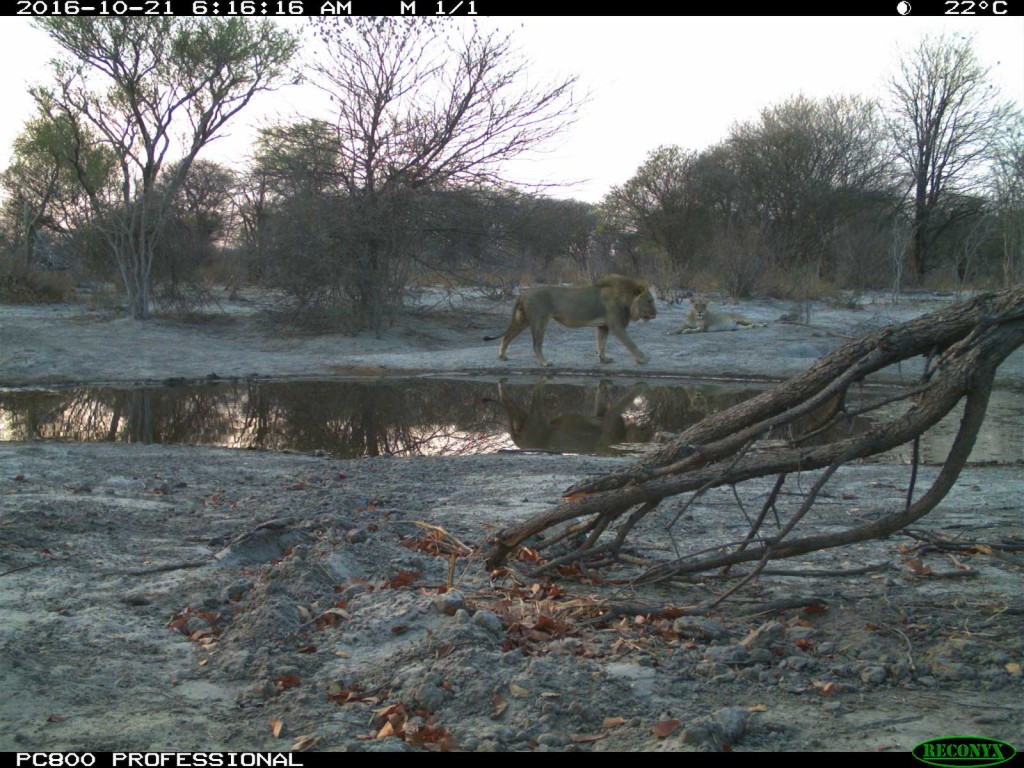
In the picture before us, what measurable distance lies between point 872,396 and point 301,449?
27.6ft

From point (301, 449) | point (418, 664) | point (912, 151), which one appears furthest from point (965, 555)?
point (912, 151)

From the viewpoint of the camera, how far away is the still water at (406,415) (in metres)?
9.94

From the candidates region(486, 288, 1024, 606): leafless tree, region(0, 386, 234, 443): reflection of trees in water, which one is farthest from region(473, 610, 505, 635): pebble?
region(0, 386, 234, 443): reflection of trees in water

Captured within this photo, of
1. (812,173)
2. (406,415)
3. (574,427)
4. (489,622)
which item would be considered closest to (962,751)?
(489,622)

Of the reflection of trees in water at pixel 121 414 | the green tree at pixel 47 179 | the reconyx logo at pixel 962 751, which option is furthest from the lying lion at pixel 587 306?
the reconyx logo at pixel 962 751

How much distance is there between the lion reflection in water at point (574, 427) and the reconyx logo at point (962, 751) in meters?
6.48

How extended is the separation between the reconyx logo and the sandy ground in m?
0.06

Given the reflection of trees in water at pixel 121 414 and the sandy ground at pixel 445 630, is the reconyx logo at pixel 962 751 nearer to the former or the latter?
the sandy ground at pixel 445 630

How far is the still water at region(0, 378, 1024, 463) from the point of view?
994 centimetres

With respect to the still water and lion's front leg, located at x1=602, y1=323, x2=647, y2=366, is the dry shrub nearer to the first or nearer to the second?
the still water

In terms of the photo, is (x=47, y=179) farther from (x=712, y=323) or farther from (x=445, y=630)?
(x=445, y=630)

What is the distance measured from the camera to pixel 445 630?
12.4 ft

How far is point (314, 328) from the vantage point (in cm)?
2159

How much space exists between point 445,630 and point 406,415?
8370 mm
